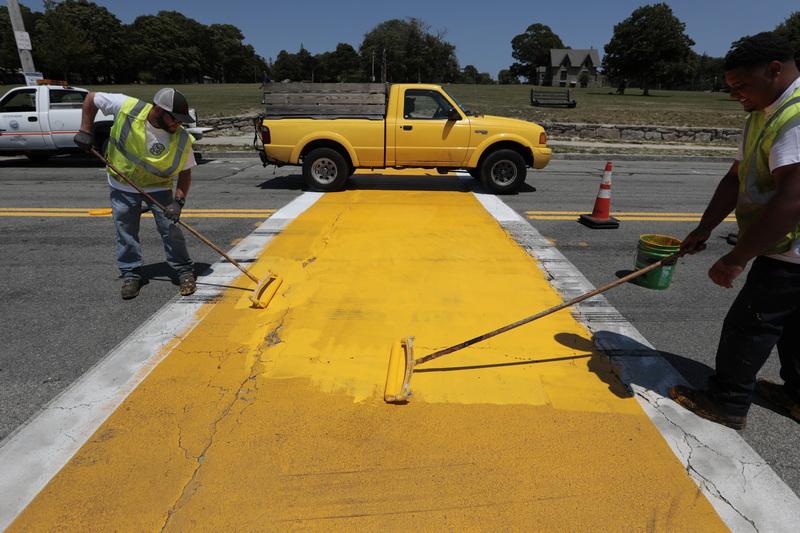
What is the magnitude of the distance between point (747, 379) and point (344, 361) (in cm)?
233

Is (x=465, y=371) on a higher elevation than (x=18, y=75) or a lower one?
lower

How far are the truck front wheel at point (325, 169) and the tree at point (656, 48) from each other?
5824 centimetres

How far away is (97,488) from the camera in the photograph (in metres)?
2.10

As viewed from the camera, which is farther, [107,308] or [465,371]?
[107,308]

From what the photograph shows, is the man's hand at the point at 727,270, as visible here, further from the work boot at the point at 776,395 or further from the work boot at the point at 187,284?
the work boot at the point at 187,284

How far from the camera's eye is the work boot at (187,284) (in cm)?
411

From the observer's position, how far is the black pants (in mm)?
2248

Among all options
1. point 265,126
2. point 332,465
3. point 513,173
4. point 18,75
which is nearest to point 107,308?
point 332,465

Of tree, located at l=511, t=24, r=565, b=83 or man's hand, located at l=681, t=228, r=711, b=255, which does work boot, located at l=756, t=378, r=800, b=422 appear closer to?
man's hand, located at l=681, t=228, r=711, b=255

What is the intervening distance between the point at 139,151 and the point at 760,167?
4224 millimetres

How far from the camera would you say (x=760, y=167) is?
2199 mm

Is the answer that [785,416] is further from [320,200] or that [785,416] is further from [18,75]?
[18,75]

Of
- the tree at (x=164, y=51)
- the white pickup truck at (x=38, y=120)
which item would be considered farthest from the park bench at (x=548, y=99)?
the tree at (x=164, y=51)

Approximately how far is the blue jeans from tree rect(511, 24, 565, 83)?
117869 mm
